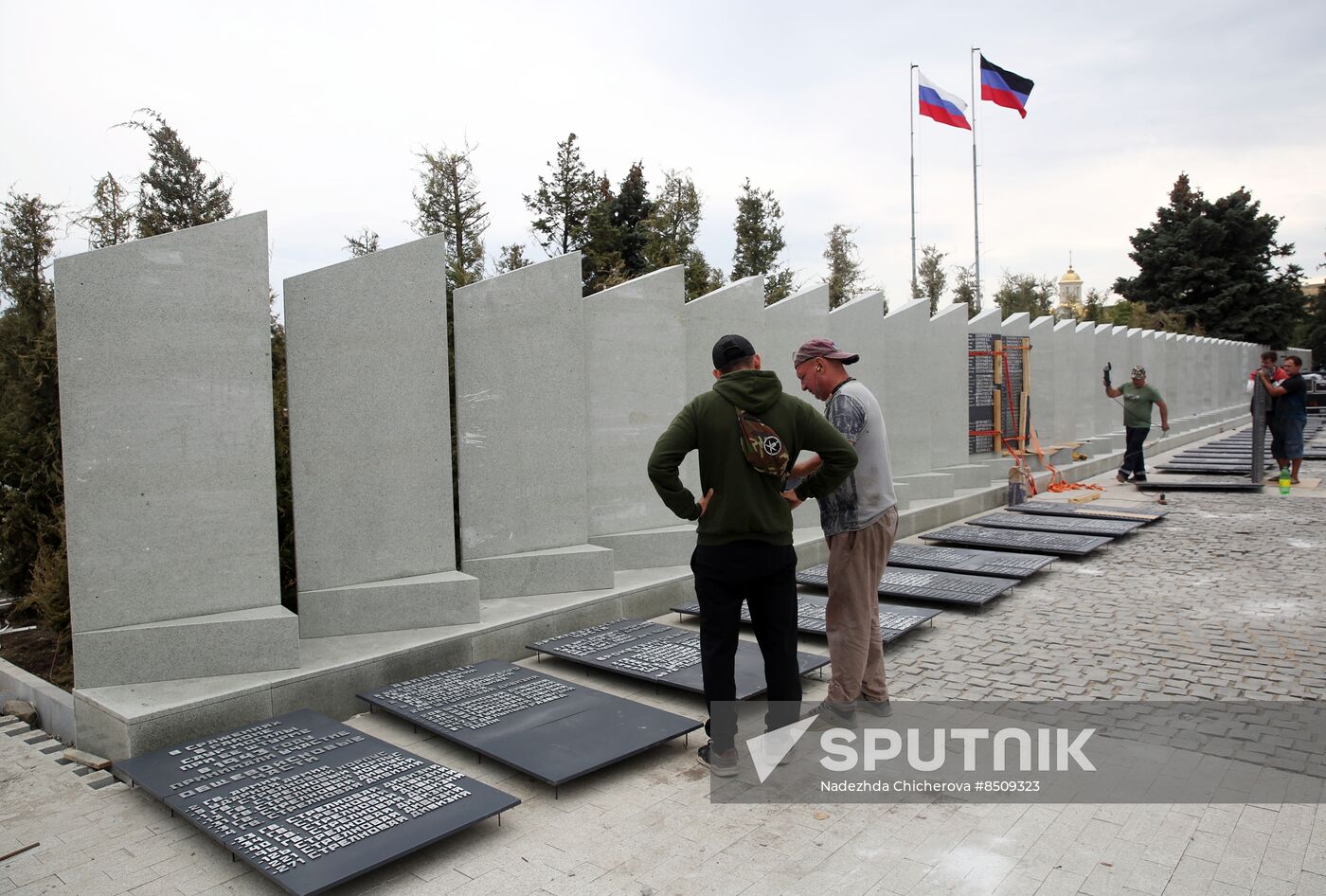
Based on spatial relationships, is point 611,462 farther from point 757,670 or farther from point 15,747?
point 15,747

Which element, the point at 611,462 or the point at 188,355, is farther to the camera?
the point at 611,462

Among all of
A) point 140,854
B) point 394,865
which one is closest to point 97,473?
point 140,854

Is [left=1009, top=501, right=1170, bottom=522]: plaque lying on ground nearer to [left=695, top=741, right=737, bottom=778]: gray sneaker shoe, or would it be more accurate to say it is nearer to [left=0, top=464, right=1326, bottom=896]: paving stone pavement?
[left=0, top=464, right=1326, bottom=896]: paving stone pavement

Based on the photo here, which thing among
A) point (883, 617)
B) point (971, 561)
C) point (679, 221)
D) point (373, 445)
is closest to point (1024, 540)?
point (971, 561)

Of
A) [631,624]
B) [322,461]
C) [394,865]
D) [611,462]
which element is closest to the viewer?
[394,865]

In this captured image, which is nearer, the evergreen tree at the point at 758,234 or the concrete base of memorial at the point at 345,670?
the concrete base of memorial at the point at 345,670

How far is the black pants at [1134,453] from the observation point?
15008 mm

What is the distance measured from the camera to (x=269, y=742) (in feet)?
14.6

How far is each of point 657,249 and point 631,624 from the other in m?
14.5

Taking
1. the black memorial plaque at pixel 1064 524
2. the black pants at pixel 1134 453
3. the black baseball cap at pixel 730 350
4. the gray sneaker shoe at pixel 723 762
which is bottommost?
the gray sneaker shoe at pixel 723 762

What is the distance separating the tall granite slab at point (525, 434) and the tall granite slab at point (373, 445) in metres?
0.47

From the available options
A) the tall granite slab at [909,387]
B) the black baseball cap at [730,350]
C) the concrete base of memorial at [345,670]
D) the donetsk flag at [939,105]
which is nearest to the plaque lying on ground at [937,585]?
the concrete base of memorial at [345,670]

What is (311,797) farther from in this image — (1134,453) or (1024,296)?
(1024,296)

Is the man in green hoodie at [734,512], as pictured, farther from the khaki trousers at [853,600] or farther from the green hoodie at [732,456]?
the khaki trousers at [853,600]
